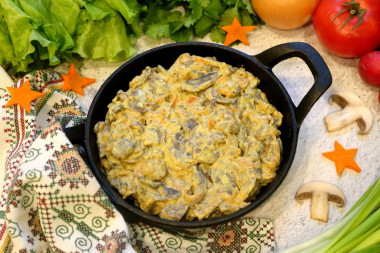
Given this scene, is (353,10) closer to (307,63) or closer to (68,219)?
(307,63)

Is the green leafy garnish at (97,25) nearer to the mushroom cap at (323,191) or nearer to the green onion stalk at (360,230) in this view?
the mushroom cap at (323,191)

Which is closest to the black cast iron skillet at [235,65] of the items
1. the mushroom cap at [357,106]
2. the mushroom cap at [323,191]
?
the mushroom cap at [323,191]

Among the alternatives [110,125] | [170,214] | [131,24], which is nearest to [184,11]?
[131,24]

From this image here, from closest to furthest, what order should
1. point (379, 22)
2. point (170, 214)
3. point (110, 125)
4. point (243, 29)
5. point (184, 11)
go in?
point (170, 214)
point (110, 125)
point (379, 22)
point (243, 29)
point (184, 11)

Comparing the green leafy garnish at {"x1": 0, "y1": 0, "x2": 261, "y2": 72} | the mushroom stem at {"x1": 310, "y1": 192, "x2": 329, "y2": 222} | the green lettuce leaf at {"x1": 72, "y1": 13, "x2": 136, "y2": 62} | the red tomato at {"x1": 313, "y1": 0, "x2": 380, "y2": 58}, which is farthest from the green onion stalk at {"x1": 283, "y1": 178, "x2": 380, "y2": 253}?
the green lettuce leaf at {"x1": 72, "y1": 13, "x2": 136, "y2": 62}

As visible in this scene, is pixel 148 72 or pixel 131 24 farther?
pixel 131 24

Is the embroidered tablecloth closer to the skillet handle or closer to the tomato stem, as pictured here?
the skillet handle

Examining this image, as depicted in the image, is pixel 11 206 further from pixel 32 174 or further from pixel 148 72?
pixel 148 72
